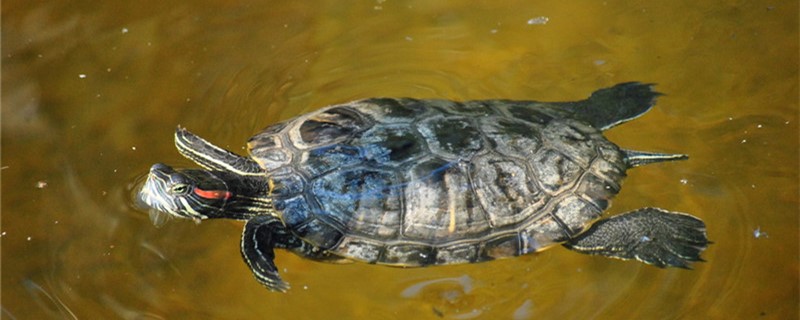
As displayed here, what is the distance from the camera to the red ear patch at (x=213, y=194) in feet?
13.0

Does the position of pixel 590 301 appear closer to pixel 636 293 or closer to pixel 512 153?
pixel 636 293

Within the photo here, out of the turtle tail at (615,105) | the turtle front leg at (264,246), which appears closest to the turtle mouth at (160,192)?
the turtle front leg at (264,246)

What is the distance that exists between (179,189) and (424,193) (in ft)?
4.37

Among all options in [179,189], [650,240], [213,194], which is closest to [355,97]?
[213,194]

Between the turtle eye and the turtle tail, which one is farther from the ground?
the turtle tail

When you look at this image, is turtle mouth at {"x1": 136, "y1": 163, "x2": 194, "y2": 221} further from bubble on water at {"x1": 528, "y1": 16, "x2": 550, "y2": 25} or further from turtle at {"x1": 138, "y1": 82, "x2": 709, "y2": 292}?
bubble on water at {"x1": 528, "y1": 16, "x2": 550, "y2": 25}

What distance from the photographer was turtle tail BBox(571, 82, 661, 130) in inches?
181

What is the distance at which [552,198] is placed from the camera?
12.7ft

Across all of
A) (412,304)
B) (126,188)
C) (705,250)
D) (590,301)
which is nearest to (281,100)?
(126,188)

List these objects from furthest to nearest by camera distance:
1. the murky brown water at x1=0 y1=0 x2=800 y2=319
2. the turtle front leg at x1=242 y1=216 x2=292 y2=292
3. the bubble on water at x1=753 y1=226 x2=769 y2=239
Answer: the bubble on water at x1=753 y1=226 x2=769 y2=239, the murky brown water at x1=0 y1=0 x2=800 y2=319, the turtle front leg at x1=242 y1=216 x2=292 y2=292

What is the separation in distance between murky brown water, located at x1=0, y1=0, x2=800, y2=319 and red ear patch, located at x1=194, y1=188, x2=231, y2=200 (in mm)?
469

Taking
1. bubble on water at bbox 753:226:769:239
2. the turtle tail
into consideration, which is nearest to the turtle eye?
the turtle tail

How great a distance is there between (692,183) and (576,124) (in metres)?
0.91

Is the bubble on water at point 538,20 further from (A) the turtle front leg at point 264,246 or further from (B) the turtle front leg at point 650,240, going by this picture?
(A) the turtle front leg at point 264,246
